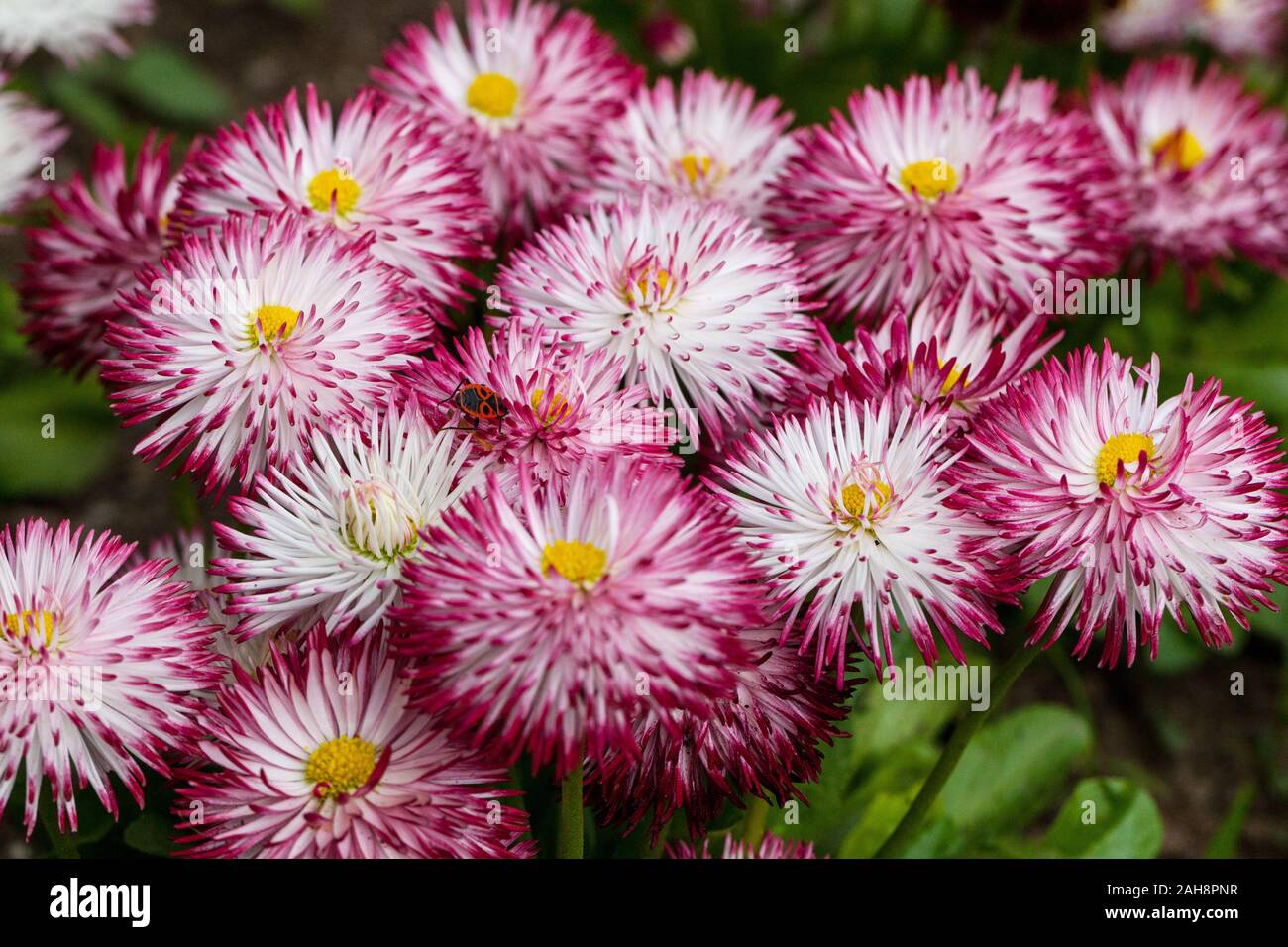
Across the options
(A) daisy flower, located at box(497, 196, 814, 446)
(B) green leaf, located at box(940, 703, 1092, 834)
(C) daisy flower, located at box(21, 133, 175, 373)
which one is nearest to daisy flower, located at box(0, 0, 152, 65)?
(C) daisy flower, located at box(21, 133, 175, 373)

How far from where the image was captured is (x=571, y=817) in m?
0.90

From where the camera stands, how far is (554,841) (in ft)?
3.93

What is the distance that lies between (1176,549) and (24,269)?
1.13 metres

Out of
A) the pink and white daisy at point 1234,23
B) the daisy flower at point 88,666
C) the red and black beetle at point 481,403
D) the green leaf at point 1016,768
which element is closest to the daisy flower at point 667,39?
the pink and white daisy at point 1234,23

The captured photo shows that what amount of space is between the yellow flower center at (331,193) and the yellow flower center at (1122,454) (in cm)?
68

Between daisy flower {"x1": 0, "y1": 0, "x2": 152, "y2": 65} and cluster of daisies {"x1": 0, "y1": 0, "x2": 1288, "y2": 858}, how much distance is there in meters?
0.57

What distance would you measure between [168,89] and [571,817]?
227 cm

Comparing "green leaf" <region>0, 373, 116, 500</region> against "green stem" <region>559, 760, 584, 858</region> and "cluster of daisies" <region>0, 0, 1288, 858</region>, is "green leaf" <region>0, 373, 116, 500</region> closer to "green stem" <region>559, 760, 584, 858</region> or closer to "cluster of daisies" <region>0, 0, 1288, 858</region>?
"cluster of daisies" <region>0, 0, 1288, 858</region>

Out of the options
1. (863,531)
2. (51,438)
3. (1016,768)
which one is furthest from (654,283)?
(51,438)

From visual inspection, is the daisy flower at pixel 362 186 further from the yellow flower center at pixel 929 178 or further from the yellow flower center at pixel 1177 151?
the yellow flower center at pixel 1177 151

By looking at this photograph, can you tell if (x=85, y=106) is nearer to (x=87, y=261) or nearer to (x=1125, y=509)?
(x=87, y=261)

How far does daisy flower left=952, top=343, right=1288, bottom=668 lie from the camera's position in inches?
34.3
